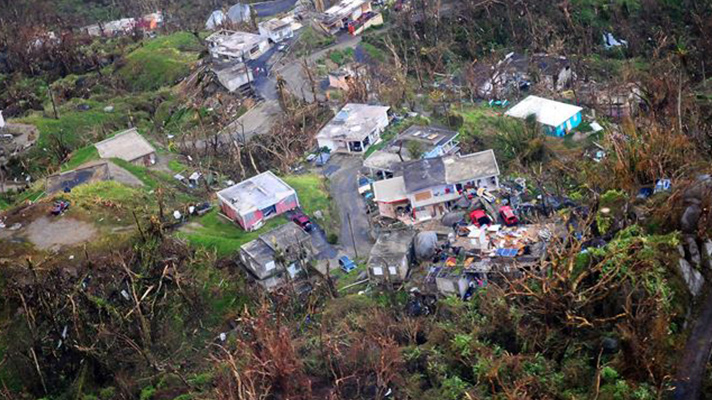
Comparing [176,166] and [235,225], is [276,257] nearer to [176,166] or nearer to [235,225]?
[235,225]

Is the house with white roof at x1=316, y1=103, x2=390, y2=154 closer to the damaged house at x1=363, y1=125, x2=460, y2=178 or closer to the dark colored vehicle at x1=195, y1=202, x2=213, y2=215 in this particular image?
the damaged house at x1=363, y1=125, x2=460, y2=178

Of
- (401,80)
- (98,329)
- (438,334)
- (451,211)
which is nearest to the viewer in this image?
(438,334)

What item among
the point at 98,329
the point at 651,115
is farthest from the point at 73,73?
the point at 651,115

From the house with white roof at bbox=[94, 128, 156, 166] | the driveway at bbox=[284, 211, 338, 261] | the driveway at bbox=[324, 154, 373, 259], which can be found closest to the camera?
the driveway at bbox=[284, 211, 338, 261]

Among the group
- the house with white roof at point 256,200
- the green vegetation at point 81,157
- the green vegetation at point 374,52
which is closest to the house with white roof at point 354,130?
the house with white roof at point 256,200

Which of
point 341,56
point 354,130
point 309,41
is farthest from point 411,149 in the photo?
point 309,41

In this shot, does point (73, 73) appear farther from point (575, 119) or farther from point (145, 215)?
point (575, 119)

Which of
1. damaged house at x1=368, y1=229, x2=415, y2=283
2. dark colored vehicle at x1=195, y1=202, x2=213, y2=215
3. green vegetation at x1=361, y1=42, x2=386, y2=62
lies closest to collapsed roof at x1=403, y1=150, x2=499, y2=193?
damaged house at x1=368, y1=229, x2=415, y2=283
